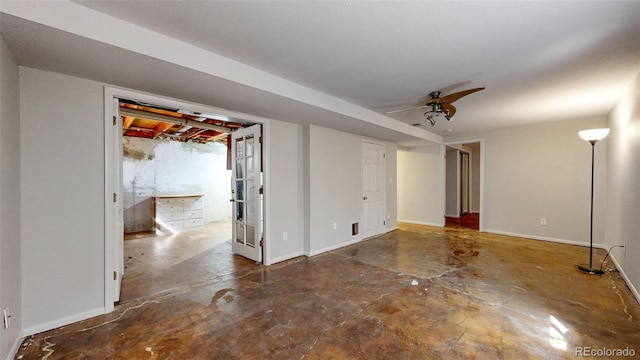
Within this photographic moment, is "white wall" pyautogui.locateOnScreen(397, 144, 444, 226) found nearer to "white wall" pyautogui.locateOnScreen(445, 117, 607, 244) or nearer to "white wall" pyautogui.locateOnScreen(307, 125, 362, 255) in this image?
"white wall" pyautogui.locateOnScreen(445, 117, 607, 244)

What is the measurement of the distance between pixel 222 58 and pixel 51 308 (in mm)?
2578

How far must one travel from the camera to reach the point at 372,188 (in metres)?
5.49

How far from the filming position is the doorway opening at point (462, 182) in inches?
317

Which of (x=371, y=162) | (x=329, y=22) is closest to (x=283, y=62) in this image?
(x=329, y=22)

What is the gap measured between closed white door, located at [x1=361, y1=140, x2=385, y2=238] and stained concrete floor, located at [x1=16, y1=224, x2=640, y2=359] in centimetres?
146

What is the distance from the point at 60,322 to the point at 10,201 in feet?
3.68

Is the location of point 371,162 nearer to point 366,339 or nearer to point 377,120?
point 377,120

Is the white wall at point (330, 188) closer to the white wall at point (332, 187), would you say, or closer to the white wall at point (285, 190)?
the white wall at point (332, 187)

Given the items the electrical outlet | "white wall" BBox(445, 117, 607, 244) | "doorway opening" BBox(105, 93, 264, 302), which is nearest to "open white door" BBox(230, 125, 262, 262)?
"doorway opening" BBox(105, 93, 264, 302)

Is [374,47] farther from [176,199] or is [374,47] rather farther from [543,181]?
[176,199]

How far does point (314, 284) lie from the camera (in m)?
3.04

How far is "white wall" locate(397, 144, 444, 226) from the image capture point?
21.4ft

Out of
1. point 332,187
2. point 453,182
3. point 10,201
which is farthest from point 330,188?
point 453,182

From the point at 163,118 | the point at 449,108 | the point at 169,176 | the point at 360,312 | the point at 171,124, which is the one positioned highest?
the point at 171,124
